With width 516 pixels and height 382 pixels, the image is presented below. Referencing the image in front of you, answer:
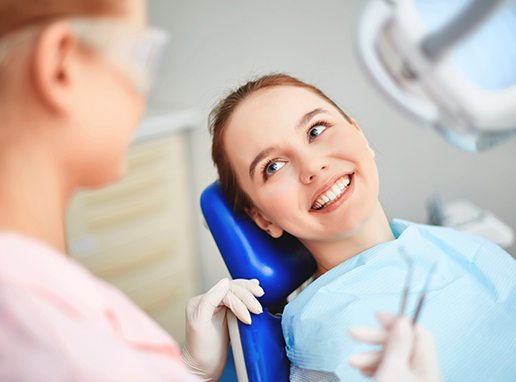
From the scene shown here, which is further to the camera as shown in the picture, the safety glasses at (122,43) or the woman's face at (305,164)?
the woman's face at (305,164)

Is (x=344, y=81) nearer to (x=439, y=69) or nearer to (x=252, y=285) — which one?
(x=252, y=285)

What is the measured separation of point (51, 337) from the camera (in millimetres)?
419

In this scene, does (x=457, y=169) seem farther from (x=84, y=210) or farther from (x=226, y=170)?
(x=84, y=210)

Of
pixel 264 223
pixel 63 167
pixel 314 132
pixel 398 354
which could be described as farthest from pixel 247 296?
pixel 63 167

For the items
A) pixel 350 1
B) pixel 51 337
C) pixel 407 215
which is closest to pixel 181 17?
pixel 350 1

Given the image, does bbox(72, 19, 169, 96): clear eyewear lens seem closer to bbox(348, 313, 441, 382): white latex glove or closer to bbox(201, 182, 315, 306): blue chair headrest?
bbox(348, 313, 441, 382): white latex glove

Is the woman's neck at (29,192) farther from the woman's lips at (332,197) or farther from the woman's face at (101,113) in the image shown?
the woman's lips at (332,197)

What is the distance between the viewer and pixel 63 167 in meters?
0.49

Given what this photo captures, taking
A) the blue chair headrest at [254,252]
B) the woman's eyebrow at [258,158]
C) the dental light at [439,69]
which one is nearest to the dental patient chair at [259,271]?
the blue chair headrest at [254,252]

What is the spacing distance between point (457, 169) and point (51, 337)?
1.21 metres

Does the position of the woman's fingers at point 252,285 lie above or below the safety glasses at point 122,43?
below

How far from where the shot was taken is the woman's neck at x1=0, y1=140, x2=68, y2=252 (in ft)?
1.52

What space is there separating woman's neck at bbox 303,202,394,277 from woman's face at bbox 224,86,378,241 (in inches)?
0.7

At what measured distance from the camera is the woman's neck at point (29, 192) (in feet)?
1.52
